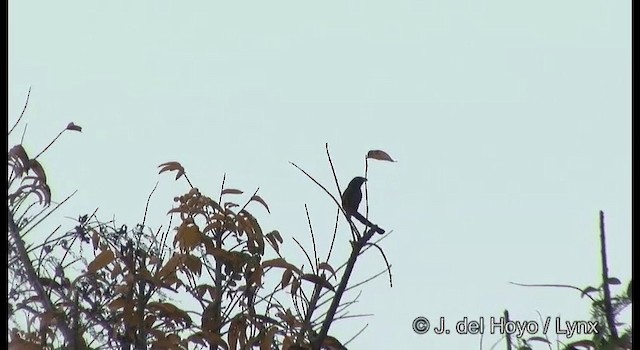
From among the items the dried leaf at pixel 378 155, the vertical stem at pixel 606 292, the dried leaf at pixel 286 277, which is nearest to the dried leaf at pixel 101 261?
the dried leaf at pixel 286 277

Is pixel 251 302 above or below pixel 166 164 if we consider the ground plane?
below

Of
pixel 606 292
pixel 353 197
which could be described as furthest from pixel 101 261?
pixel 606 292

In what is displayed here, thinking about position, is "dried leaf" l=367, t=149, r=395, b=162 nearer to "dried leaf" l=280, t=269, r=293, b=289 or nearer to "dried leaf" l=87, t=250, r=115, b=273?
"dried leaf" l=280, t=269, r=293, b=289

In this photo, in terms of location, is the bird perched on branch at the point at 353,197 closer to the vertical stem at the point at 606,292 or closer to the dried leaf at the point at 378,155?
the dried leaf at the point at 378,155

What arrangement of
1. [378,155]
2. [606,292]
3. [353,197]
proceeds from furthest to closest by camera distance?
[353,197]
[378,155]
[606,292]

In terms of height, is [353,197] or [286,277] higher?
[353,197]

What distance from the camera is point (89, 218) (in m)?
1.21

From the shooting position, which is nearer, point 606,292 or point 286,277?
point 606,292

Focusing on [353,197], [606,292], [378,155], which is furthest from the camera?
[353,197]

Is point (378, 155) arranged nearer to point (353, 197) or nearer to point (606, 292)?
point (353, 197)
